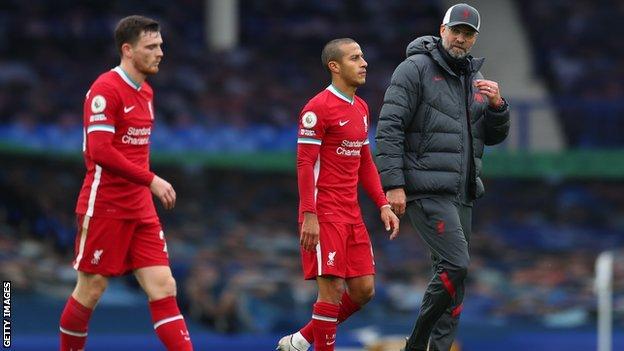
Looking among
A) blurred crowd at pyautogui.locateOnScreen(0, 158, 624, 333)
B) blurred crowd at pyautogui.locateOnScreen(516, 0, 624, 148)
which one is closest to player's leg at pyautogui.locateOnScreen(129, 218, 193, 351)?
blurred crowd at pyautogui.locateOnScreen(0, 158, 624, 333)

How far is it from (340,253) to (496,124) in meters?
1.24

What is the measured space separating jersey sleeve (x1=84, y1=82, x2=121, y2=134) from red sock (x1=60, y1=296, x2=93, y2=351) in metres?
1.00

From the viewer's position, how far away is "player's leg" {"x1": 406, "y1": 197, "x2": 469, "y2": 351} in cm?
853

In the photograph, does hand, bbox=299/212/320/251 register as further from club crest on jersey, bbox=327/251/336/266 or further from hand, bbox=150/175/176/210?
hand, bbox=150/175/176/210

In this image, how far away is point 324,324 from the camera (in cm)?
874

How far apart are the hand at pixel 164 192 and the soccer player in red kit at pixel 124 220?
23 centimetres

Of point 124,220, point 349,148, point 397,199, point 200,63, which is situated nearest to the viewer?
point 124,220

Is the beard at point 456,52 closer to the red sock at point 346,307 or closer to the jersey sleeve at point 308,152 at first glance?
the jersey sleeve at point 308,152

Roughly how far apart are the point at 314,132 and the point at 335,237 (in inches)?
25.2

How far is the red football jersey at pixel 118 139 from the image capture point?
8211 millimetres

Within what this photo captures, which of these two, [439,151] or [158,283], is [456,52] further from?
[158,283]

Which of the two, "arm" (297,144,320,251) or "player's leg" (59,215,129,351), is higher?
"arm" (297,144,320,251)

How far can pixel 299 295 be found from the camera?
17844 millimetres

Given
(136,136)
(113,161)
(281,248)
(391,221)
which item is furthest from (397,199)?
(281,248)
